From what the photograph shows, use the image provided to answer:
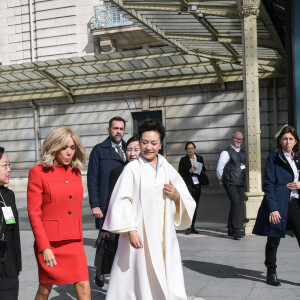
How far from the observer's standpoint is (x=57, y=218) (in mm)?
4133

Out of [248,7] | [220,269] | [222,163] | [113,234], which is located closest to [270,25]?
[248,7]

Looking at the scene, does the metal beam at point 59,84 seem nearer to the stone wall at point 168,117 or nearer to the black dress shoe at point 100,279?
the stone wall at point 168,117

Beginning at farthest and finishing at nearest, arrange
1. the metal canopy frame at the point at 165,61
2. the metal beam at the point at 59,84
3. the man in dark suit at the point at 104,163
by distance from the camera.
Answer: the metal beam at the point at 59,84 → the metal canopy frame at the point at 165,61 → the man in dark suit at the point at 104,163

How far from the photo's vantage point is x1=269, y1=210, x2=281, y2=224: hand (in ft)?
19.1

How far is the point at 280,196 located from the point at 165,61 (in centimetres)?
1307

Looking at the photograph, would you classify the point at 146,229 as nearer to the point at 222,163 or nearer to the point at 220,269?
the point at 220,269

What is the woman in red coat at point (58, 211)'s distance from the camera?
162 inches

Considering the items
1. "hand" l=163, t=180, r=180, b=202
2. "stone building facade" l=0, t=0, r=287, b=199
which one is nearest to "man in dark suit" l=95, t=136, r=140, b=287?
"hand" l=163, t=180, r=180, b=202

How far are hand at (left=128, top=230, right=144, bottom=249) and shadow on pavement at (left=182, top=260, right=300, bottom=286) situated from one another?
253cm

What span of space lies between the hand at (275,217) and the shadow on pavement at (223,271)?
733mm

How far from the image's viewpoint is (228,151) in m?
9.79

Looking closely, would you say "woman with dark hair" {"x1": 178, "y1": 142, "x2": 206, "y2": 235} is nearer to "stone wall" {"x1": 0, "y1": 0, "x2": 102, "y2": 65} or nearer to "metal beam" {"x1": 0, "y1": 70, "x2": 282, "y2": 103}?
"metal beam" {"x1": 0, "y1": 70, "x2": 282, "y2": 103}

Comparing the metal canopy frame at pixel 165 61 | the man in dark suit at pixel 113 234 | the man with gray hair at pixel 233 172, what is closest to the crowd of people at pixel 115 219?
the man in dark suit at pixel 113 234

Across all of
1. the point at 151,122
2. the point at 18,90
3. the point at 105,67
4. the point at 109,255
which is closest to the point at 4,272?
the point at 151,122
